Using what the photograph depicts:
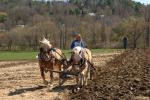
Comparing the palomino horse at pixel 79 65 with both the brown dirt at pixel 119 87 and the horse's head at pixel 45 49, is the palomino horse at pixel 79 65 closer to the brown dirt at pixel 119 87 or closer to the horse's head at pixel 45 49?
the brown dirt at pixel 119 87

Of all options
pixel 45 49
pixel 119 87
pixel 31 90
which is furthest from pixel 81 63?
pixel 31 90

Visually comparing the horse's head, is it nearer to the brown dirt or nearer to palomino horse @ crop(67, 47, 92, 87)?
palomino horse @ crop(67, 47, 92, 87)

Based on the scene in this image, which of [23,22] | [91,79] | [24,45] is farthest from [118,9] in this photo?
[91,79]

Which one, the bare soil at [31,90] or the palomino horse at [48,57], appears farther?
the palomino horse at [48,57]

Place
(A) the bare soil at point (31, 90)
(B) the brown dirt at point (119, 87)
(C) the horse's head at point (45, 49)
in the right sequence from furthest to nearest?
(C) the horse's head at point (45, 49), (A) the bare soil at point (31, 90), (B) the brown dirt at point (119, 87)

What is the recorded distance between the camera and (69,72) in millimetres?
13789

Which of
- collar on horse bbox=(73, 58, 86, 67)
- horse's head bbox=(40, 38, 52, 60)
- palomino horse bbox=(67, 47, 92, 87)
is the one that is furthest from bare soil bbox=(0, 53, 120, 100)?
horse's head bbox=(40, 38, 52, 60)

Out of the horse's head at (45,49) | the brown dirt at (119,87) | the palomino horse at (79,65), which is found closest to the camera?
the brown dirt at (119,87)

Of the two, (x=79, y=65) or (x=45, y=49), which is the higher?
(x=45, y=49)

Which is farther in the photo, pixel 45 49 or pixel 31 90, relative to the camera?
pixel 31 90

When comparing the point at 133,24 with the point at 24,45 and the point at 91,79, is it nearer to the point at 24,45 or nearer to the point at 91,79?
the point at 24,45

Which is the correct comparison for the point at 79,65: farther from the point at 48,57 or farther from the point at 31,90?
the point at 31,90

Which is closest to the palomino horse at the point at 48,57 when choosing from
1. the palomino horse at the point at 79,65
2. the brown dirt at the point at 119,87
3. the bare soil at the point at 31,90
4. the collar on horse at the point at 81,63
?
the bare soil at the point at 31,90

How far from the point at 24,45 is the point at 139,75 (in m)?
61.8
